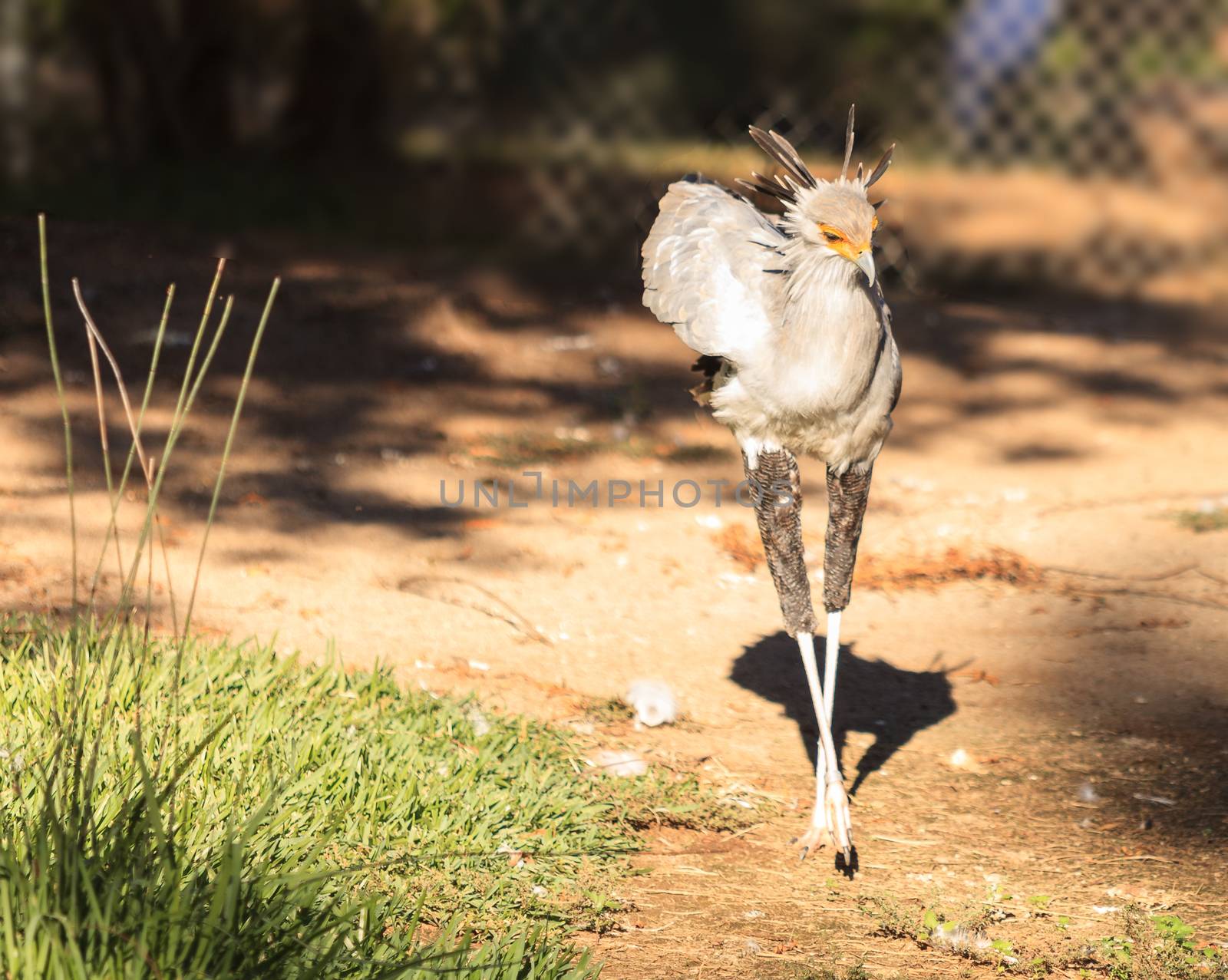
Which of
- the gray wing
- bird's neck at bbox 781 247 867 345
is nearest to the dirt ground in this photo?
the gray wing

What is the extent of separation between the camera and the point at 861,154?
3.95m

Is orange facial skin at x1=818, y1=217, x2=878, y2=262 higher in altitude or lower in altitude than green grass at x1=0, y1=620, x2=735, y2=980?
higher

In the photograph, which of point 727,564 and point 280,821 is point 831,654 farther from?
point 727,564

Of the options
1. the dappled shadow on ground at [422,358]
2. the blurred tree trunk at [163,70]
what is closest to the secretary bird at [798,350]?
the dappled shadow on ground at [422,358]

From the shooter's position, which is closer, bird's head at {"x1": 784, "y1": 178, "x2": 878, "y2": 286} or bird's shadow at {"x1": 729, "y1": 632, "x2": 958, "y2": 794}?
bird's head at {"x1": 784, "y1": 178, "x2": 878, "y2": 286}

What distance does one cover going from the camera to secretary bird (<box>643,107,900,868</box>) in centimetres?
312

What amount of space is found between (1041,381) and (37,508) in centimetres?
528

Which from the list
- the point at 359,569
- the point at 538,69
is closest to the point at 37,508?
the point at 359,569

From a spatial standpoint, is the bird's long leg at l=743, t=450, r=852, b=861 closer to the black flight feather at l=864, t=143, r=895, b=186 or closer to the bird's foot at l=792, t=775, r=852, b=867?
the bird's foot at l=792, t=775, r=852, b=867

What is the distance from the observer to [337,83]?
9812mm

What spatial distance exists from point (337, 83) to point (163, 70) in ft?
4.00

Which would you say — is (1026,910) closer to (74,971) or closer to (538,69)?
(74,971)

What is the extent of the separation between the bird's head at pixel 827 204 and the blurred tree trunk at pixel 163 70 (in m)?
7.01

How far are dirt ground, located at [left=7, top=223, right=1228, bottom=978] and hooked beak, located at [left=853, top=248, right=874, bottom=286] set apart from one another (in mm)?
A: 1426
